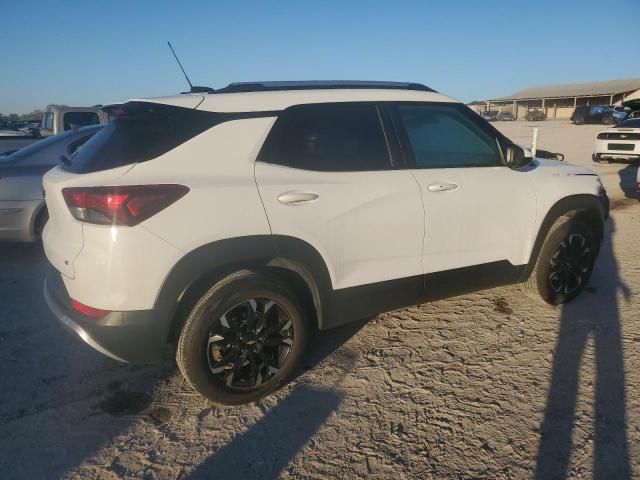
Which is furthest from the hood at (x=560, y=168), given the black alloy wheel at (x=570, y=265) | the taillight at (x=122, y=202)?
the taillight at (x=122, y=202)

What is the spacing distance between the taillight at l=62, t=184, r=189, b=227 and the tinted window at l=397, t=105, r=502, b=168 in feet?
5.45

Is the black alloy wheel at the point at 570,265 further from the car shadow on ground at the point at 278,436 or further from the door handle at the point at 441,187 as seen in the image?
the car shadow on ground at the point at 278,436

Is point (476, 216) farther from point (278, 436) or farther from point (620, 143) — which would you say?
point (620, 143)

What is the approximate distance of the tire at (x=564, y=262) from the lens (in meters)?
3.62

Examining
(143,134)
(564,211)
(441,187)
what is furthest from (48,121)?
(564,211)

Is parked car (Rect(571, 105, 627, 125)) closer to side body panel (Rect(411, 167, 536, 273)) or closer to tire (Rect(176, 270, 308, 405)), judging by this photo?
side body panel (Rect(411, 167, 536, 273))

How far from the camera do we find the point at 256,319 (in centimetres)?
259

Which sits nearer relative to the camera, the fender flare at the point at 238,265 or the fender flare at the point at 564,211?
the fender flare at the point at 238,265

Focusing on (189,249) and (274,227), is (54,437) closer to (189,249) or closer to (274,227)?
(189,249)

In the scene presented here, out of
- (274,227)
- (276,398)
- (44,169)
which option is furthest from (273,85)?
(44,169)

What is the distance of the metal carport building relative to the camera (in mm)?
53831

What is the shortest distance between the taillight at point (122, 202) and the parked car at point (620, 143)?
13.3 metres

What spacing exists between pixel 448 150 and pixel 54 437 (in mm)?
3056

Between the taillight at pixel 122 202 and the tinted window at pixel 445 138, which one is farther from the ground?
the tinted window at pixel 445 138
